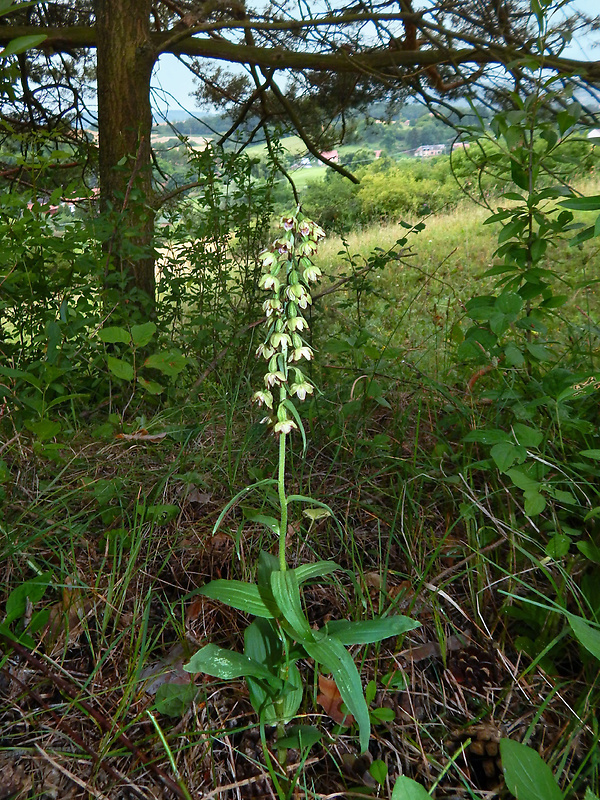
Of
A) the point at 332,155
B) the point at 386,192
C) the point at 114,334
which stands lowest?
the point at 114,334

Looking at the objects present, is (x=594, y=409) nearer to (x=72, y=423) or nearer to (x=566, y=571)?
(x=566, y=571)

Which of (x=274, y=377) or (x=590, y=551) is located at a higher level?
(x=274, y=377)

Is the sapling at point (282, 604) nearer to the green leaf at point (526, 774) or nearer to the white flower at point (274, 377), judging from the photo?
the white flower at point (274, 377)

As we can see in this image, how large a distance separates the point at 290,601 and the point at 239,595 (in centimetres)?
10

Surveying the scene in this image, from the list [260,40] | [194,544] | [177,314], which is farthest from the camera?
[260,40]

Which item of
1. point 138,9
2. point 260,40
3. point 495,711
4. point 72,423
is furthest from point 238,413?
point 260,40

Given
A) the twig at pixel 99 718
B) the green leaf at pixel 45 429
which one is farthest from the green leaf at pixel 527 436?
the green leaf at pixel 45 429

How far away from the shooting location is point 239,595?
1093 mm

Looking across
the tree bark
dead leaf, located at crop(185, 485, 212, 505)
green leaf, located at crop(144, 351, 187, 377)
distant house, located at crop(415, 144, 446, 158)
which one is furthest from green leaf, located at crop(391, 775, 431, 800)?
distant house, located at crop(415, 144, 446, 158)

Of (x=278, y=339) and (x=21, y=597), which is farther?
(x=21, y=597)

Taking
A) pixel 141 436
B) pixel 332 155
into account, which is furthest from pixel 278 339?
pixel 332 155

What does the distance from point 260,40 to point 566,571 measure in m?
4.35

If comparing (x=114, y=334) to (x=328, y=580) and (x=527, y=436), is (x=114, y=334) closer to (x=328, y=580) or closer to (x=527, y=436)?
(x=328, y=580)

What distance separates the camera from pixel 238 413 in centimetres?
218
